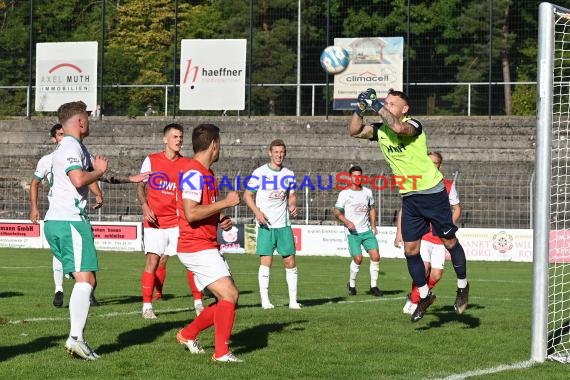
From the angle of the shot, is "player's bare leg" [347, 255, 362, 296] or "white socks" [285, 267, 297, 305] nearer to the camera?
"white socks" [285, 267, 297, 305]

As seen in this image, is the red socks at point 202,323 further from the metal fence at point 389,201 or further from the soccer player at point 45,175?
the metal fence at point 389,201

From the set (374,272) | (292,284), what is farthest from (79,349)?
(374,272)

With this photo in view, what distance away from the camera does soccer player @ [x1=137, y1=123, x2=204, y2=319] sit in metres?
13.6

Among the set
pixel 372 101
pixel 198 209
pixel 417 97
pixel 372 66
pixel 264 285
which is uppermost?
pixel 372 66

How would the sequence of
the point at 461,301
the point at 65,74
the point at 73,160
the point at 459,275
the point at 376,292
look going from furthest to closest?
the point at 65,74
the point at 376,292
the point at 459,275
the point at 461,301
the point at 73,160

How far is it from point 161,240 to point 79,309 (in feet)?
14.0

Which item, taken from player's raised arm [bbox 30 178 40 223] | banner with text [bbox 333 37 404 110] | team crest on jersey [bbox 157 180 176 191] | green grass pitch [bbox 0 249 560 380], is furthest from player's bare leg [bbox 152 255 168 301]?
banner with text [bbox 333 37 404 110]

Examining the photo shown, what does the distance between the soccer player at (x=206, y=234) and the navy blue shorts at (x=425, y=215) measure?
299 cm

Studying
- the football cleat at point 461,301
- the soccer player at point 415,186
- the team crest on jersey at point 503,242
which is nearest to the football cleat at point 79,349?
the soccer player at point 415,186

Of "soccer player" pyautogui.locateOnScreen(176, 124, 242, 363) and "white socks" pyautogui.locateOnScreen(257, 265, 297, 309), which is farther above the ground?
"soccer player" pyautogui.locateOnScreen(176, 124, 242, 363)

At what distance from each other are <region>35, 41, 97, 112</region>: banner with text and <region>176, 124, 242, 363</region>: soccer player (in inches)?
1252

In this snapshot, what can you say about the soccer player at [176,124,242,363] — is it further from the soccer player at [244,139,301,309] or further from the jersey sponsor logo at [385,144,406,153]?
the soccer player at [244,139,301,309]

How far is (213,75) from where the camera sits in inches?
1563

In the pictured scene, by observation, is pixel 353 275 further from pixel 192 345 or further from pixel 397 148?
pixel 192 345
